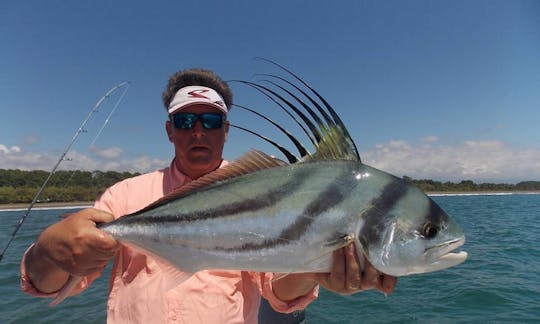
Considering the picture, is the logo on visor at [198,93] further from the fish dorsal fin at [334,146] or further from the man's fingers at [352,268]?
the man's fingers at [352,268]

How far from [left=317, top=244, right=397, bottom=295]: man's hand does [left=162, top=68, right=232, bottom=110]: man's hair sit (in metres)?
2.37

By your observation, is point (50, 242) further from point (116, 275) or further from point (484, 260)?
point (484, 260)

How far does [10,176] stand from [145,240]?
242ft

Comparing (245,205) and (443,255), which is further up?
(245,205)

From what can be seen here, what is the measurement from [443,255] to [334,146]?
89cm

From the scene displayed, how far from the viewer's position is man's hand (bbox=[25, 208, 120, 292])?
2.08 meters

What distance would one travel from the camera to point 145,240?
2152mm

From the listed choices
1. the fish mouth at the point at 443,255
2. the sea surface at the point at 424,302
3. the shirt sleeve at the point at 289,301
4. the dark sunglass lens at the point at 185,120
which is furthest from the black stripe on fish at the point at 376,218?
the sea surface at the point at 424,302

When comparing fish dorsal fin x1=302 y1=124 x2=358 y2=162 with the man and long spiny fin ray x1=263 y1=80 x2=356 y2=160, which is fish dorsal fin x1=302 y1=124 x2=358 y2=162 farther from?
the man

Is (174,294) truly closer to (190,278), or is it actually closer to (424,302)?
(190,278)

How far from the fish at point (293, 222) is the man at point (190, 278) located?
0.49 feet

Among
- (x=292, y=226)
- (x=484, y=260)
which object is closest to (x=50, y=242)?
(x=292, y=226)

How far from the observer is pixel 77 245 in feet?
6.86

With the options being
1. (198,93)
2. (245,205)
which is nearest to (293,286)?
(245,205)
